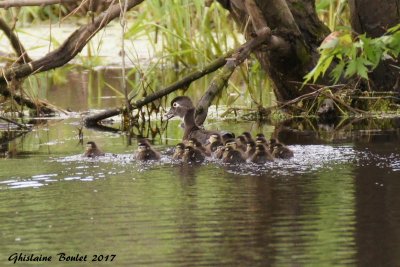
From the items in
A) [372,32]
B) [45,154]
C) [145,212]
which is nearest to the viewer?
[145,212]

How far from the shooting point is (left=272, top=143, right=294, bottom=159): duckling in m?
9.63

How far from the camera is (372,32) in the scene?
12656 mm

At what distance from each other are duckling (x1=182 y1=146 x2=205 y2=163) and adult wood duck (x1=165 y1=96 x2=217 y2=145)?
0.96 m

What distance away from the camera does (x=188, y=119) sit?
→ 37.1 ft

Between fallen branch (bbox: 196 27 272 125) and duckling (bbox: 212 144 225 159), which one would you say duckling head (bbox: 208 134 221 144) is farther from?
fallen branch (bbox: 196 27 272 125)

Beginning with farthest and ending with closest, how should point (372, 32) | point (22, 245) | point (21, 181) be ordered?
point (372, 32) → point (21, 181) → point (22, 245)

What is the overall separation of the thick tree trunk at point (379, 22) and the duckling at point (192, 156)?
3.34 m

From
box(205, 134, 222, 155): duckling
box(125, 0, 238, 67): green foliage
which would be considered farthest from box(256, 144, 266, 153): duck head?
box(125, 0, 238, 67): green foliage

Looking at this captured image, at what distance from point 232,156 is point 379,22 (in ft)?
12.2

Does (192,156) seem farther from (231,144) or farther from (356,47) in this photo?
(356,47)

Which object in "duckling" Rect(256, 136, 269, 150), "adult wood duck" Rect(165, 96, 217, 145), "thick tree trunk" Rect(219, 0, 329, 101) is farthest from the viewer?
"thick tree trunk" Rect(219, 0, 329, 101)

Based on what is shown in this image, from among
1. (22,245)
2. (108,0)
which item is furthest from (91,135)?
(22,245)

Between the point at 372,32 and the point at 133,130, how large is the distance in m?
2.65

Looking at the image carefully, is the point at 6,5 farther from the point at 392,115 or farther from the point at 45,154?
the point at 392,115
